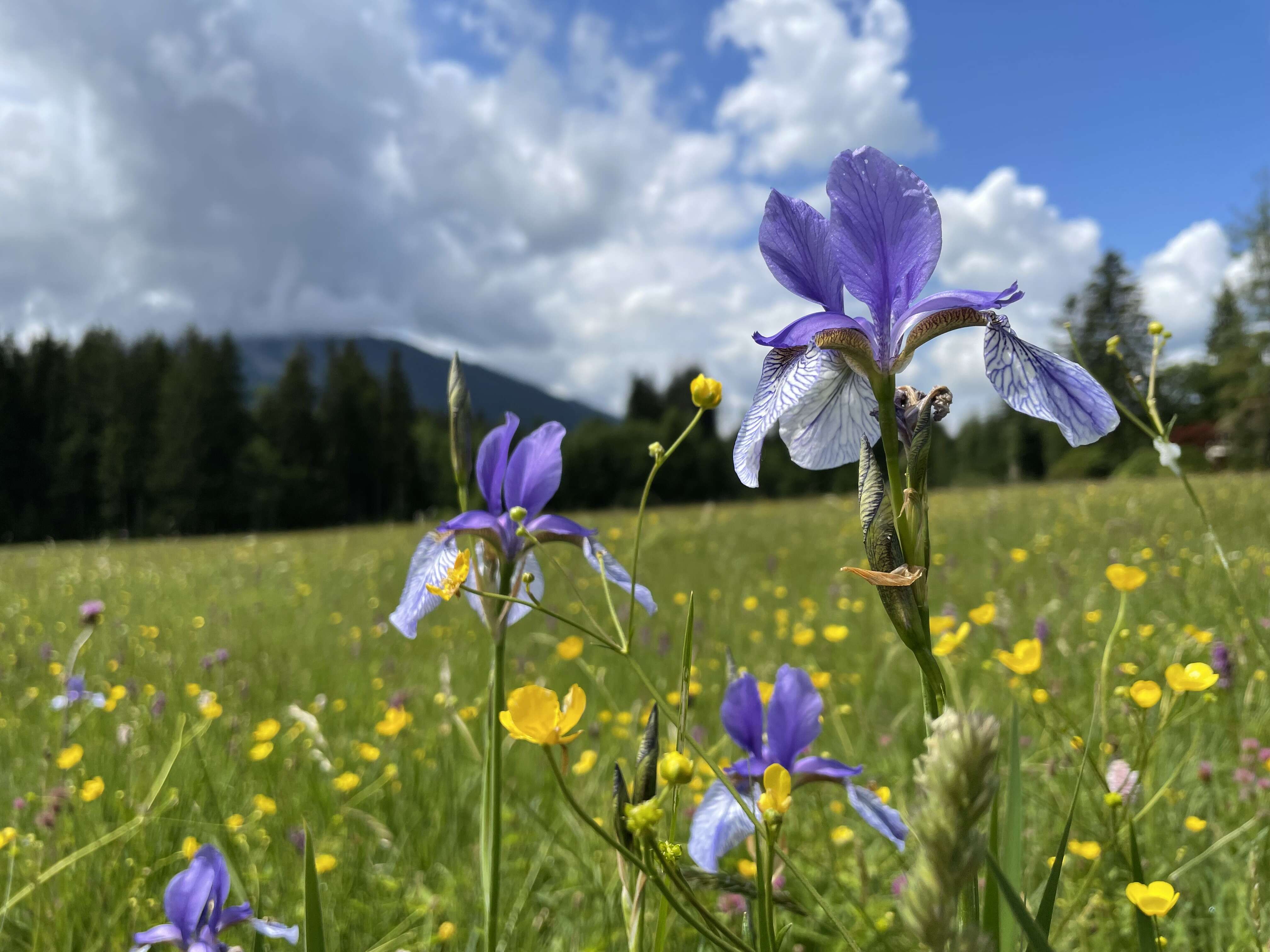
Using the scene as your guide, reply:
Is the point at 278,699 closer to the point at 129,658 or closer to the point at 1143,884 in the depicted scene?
the point at 129,658

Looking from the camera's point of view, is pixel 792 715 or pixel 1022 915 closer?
pixel 1022 915

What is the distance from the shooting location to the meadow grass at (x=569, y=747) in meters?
1.68

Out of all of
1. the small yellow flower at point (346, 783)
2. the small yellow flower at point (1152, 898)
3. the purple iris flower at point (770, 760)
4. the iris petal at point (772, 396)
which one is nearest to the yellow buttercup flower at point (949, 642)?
the purple iris flower at point (770, 760)

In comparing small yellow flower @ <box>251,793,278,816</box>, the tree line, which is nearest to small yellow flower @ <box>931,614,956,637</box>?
small yellow flower @ <box>251,793,278,816</box>

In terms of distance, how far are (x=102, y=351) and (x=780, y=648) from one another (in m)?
49.0

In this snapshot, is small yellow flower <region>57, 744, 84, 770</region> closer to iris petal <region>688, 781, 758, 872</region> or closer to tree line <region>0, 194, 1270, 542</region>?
iris petal <region>688, 781, 758, 872</region>

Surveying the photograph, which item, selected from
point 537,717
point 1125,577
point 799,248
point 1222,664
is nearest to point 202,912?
point 537,717

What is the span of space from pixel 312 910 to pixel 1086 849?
1.57 meters

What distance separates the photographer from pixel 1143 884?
946mm

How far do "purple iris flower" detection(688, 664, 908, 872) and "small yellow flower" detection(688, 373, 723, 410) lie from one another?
1.50 ft

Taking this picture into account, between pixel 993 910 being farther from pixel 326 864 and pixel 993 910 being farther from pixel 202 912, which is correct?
pixel 326 864

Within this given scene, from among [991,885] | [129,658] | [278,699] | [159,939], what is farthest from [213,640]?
[991,885]

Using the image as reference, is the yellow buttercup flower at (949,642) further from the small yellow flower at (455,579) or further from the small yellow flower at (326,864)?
the small yellow flower at (326,864)

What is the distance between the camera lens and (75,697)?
2.30 meters
